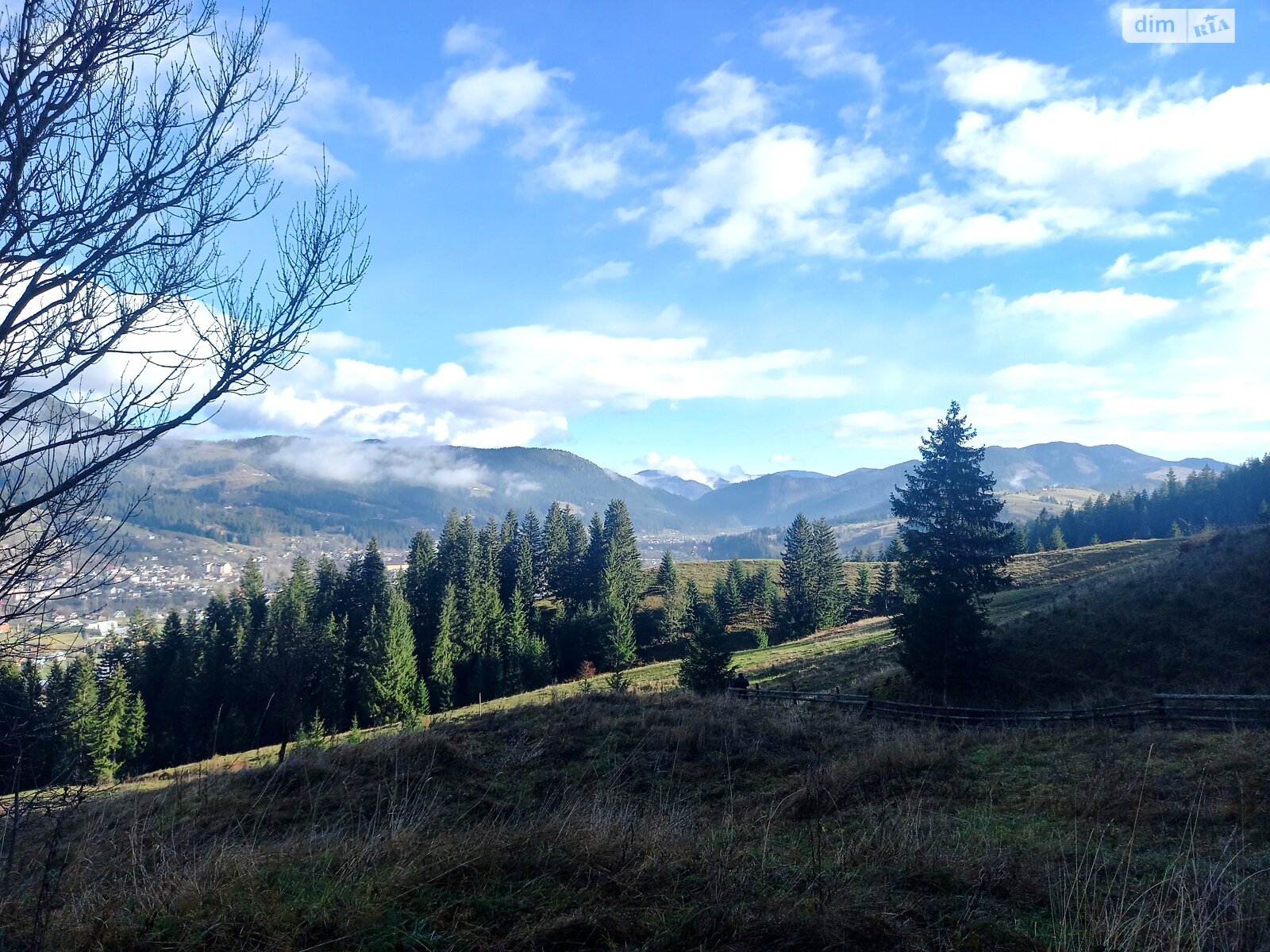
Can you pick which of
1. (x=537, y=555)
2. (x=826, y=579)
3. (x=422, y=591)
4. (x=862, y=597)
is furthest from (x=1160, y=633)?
(x=537, y=555)

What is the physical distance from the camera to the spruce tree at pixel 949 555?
21.5m

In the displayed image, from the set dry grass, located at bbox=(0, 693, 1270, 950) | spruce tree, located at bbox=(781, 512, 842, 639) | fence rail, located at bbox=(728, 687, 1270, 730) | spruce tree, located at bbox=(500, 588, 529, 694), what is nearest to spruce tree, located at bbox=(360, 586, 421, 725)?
spruce tree, located at bbox=(500, 588, 529, 694)

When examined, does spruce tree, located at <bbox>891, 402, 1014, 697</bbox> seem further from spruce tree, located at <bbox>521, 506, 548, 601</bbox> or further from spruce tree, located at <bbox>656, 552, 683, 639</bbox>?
spruce tree, located at <bbox>521, 506, 548, 601</bbox>

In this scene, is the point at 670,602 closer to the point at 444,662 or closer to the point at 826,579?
the point at 826,579

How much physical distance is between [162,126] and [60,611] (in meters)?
3.49

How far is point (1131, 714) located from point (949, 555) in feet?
32.0

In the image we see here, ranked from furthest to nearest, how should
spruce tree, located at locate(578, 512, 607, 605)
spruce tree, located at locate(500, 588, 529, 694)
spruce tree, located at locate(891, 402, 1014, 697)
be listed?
1. spruce tree, located at locate(578, 512, 607, 605)
2. spruce tree, located at locate(500, 588, 529, 694)
3. spruce tree, located at locate(891, 402, 1014, 697)

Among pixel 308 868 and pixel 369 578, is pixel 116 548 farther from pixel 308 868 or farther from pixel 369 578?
pixel 369 578

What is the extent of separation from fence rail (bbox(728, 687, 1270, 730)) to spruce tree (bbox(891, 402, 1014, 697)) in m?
4.87

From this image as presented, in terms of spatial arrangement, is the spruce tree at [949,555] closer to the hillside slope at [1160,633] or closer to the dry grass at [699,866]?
the hillside slope at [1160,633]

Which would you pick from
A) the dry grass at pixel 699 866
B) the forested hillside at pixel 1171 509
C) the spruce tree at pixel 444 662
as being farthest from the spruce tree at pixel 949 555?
the forested hillside at pixel 1171 509

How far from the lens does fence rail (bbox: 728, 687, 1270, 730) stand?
1257 centimetres

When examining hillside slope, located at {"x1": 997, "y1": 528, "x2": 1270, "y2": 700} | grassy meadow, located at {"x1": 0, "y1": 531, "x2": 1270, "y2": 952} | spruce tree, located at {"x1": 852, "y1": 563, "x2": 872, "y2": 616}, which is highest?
grassy meadow, located at {"x1": 0, "y1": 531, "x2": 1270, "y2": 952}

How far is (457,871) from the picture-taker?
4.06m
